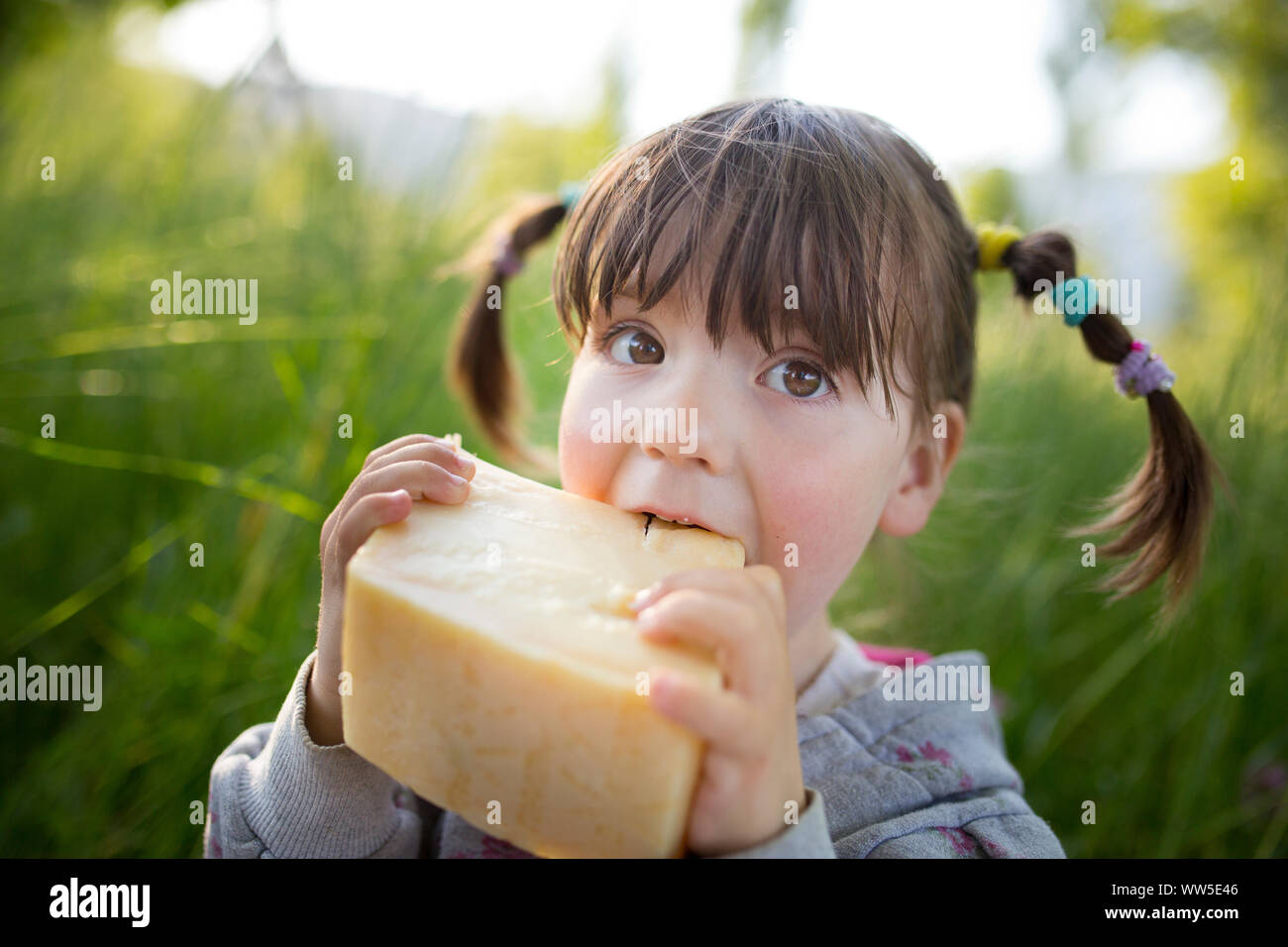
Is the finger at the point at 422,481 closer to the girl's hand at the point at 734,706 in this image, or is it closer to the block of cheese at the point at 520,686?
the block of cheese at the point at 520,686

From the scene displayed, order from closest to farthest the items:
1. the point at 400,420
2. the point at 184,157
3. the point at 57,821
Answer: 1. the point at 57,821
2. the point at 400,420
3. the point at 184,157

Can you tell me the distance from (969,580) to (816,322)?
131cm

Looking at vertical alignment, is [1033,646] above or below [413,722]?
below

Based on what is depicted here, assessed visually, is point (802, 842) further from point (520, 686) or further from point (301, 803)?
point (301, 803)

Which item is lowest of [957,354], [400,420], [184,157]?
[400,420]

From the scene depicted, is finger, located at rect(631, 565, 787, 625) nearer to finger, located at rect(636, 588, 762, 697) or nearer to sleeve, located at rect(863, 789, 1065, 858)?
finger, located at rect(636, 588, 762, 697)

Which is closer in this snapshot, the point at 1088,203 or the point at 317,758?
the point at 317,758

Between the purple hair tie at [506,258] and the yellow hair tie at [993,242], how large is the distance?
0.77 metres

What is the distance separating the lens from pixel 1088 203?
2.62 m

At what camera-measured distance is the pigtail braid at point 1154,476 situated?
1.43 metres

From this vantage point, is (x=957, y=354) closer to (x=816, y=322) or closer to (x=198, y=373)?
(x=816, y=322)

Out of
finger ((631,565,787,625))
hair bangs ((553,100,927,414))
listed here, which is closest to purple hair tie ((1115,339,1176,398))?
hair bangs ((553,100,927,414))

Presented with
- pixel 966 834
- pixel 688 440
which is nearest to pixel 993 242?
pixel 688 440
